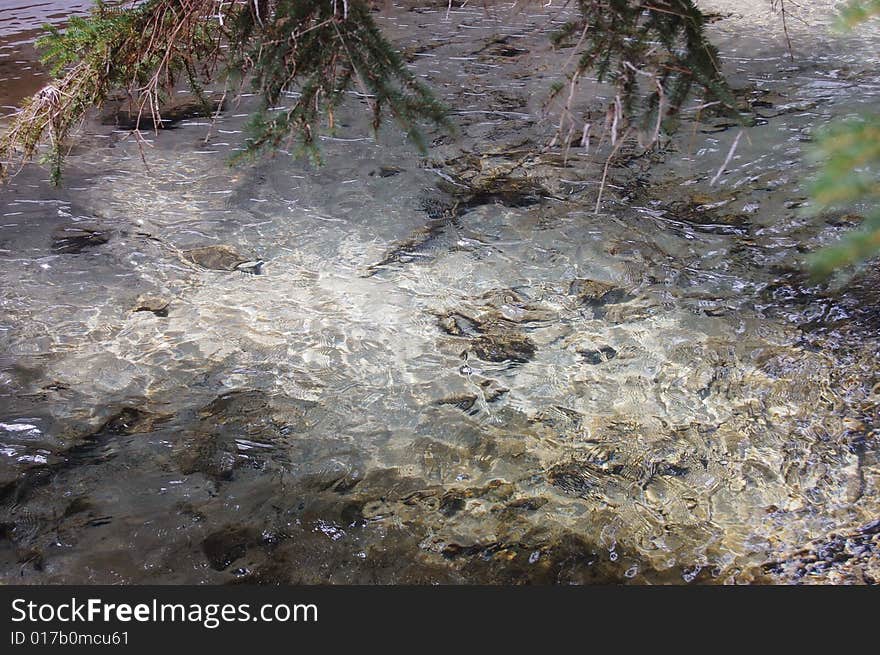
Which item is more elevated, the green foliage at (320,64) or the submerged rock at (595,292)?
the green foliage at (320,64)

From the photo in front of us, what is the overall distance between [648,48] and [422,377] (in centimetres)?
180

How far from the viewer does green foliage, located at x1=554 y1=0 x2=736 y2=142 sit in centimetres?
309

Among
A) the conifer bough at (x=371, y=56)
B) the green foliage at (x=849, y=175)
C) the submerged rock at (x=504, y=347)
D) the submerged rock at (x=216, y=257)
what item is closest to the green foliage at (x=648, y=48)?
the conifer bough at (x=371, y=56)

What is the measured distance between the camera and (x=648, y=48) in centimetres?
316

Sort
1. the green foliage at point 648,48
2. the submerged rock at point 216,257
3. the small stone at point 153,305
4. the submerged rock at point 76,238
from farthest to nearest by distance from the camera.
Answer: the submerged rock at point 76,238 → the submerged rock at point 216,257 → the small stone at point 153,305 → the green foliage at point 648,48

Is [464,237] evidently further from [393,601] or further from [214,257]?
[393,601]

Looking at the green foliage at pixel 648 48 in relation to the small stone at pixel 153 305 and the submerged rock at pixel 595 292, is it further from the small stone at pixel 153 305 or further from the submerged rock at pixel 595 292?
the small stone at pixel 153 305

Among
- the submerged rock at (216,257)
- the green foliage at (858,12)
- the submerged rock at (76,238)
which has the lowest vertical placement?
the submerged rock at (216,257)

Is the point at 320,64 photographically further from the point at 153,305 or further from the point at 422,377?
the point at 153,305

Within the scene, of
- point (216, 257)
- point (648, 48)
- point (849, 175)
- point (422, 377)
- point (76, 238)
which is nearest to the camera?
point (849, 175)

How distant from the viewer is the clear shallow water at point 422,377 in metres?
2.80

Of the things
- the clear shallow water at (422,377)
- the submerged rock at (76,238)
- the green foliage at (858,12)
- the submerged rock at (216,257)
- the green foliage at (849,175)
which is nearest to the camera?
the green foliage at (849,175)

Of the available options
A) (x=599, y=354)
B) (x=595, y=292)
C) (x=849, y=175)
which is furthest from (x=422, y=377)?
(x=849, y=175)

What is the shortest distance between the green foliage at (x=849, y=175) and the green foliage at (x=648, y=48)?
4.43 ft
